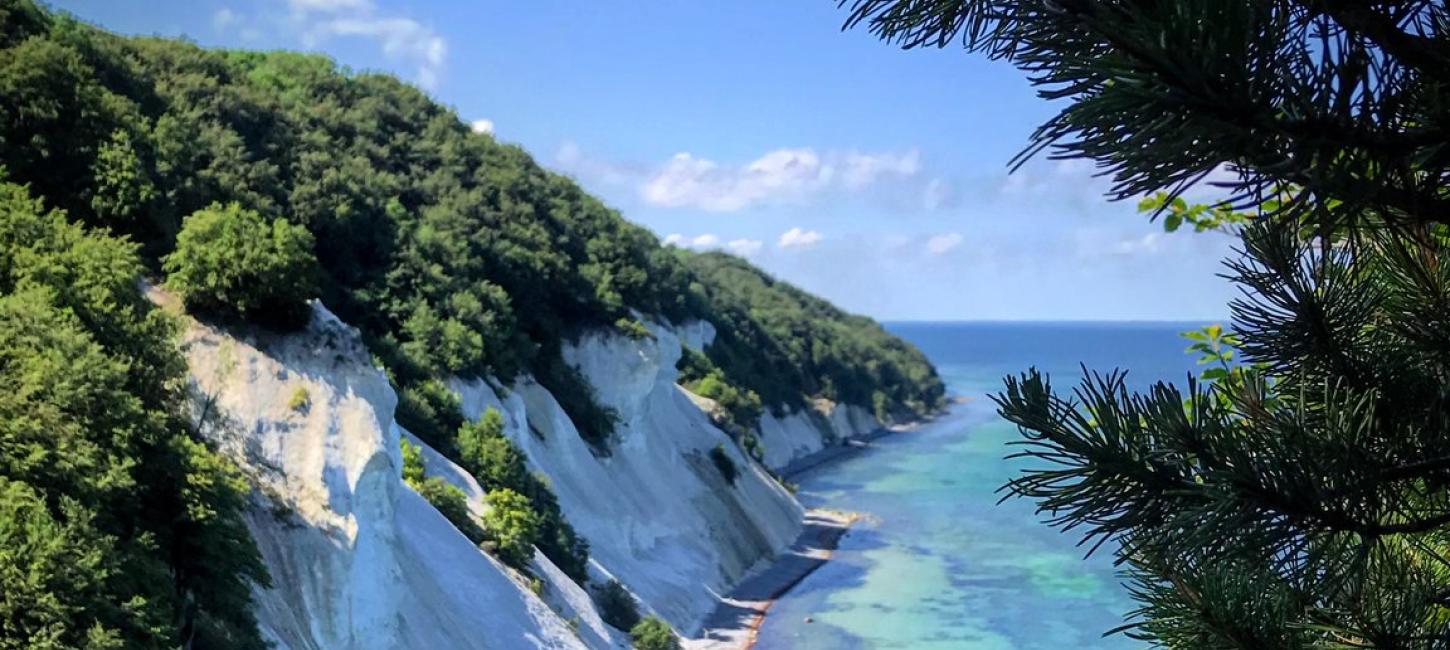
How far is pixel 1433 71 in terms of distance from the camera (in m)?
3.35

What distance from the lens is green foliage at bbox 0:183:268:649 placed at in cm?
1091

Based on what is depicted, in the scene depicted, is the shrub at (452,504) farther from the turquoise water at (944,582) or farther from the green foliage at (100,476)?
the turquoise water at (944,582)

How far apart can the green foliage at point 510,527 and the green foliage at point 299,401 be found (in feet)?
24.6

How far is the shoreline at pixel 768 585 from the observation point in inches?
1248

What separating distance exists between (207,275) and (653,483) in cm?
2257

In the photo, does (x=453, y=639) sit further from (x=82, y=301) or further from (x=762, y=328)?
(x=762, y=328)

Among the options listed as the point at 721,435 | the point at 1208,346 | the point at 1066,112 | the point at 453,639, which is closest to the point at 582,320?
the point at 721,435

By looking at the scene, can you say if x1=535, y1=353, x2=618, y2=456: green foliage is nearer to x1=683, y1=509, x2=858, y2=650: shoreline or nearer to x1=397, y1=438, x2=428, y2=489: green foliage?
x1=683, y1=509, x2=858, y2=650: shoreline

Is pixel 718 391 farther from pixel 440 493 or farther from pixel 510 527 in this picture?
pixel 440 493

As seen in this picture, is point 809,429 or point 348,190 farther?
point 809,429

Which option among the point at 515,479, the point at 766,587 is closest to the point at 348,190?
the point at 515,479

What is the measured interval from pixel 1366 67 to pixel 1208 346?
341cm

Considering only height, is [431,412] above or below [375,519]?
above

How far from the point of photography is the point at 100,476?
40.6ft
